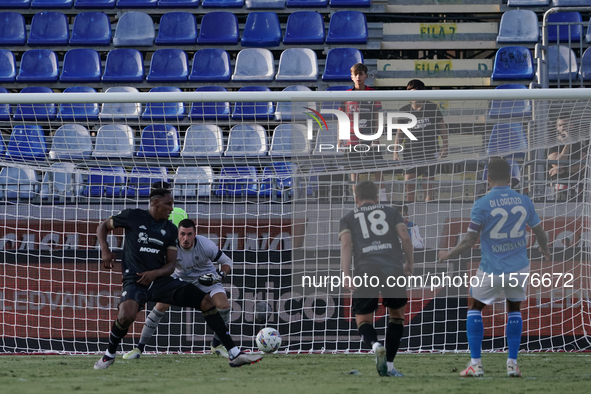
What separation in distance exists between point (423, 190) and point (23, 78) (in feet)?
24.3

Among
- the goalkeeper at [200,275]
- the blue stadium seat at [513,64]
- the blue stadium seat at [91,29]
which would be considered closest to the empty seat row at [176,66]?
the blue stadium seat at [91,29]

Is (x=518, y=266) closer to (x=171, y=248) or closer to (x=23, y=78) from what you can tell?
(x=171, y=248)

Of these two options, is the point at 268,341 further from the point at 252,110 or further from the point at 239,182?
the point at 252,110

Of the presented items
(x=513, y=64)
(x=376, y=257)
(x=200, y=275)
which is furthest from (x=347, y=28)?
(x=376, y=257)

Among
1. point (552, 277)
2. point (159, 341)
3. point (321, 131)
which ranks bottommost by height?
point (159, 341)

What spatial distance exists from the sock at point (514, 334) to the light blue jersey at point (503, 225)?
38cm

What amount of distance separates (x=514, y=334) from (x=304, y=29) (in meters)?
7.32

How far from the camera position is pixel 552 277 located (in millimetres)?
7027

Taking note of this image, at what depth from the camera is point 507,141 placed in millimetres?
6578

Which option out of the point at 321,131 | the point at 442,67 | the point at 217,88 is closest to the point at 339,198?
the point at 321,131

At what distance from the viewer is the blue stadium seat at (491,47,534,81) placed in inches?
424

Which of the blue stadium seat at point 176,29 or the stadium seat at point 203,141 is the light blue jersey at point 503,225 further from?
the blue stadium seat at point 176,29

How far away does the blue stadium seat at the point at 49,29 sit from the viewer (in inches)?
468

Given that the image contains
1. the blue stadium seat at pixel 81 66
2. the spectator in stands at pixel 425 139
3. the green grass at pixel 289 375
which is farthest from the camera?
the blue stadium seat at pixel 81 66
